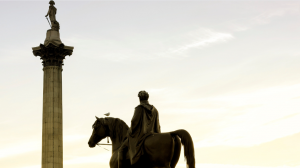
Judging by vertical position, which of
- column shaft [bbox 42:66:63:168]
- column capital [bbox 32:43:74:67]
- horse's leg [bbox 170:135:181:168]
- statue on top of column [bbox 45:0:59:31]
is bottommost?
→ horse's leg [bbox 170:135:181:168]

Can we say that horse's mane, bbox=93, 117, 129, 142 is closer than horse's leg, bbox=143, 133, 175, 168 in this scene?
No

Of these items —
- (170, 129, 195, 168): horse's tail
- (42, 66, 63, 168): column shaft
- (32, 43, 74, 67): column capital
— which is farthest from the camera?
(32, 43, 74, 67): column capital

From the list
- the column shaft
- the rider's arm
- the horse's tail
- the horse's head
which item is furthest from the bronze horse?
the column shaft

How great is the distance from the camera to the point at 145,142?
10992mm

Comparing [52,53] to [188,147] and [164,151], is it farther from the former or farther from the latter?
[188,147]

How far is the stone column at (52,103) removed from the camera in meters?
34.0

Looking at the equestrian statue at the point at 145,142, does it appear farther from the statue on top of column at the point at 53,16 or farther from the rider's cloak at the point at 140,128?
the statue on top of column at the point at 53,16

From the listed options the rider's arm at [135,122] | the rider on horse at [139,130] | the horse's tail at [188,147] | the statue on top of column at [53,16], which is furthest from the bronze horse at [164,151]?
the statue on top of column at [53,16]

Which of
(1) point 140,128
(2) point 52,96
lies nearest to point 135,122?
(1) point 140,128

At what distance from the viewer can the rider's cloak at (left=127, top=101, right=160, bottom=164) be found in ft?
36.1

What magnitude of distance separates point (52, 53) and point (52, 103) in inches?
141

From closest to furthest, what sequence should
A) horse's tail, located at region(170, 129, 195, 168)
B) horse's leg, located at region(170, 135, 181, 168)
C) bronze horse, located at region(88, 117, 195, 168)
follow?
1. horse's tail, located at region(170, 129, 195, 168)
2. bronze horse, located at region(88, 117, 195, 168)
3. horse's leg, located at region(170, 135, 181, 168)

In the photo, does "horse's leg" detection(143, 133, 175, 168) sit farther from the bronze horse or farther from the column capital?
the column capital

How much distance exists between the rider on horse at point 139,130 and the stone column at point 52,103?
23596 millimetres
